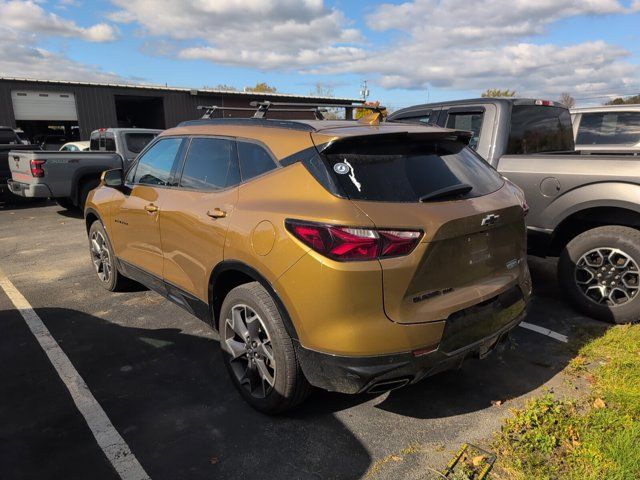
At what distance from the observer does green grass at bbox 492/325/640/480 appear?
7.71 ft

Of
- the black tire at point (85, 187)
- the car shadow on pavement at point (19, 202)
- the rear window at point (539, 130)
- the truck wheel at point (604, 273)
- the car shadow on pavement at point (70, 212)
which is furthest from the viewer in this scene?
the car shadow on pavement at point (19, 202)

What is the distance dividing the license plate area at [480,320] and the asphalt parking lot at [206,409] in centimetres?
31

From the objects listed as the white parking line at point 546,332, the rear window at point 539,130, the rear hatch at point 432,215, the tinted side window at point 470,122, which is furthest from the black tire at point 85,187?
the white parking line at point 546,332

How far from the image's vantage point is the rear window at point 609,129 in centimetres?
694

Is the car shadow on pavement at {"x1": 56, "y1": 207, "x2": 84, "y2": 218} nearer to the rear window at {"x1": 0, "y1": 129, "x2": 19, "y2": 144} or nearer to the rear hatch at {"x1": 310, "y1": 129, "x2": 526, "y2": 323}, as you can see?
the rear window at {"x1": 0, "y1": 129, "x2": 19, "y2": 144}

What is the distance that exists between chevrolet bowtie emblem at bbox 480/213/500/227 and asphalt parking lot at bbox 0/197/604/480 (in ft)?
2.83

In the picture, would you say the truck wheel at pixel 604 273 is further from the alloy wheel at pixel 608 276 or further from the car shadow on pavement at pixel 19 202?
the car shadow on pavement at pixel 19 202

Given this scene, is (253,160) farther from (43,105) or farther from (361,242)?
(43,105)

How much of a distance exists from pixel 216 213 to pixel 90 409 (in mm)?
1504

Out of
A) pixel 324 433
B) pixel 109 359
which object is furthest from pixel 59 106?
pixel 324 433

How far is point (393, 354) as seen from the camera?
2.33m

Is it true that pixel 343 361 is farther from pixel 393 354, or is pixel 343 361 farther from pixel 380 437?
pixel 380 437

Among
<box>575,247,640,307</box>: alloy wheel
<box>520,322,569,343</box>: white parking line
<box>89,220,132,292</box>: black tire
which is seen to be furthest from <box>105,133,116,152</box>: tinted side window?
<box>575,247,640,307</box>: alloy wheel

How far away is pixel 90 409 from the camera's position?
2.97 m
